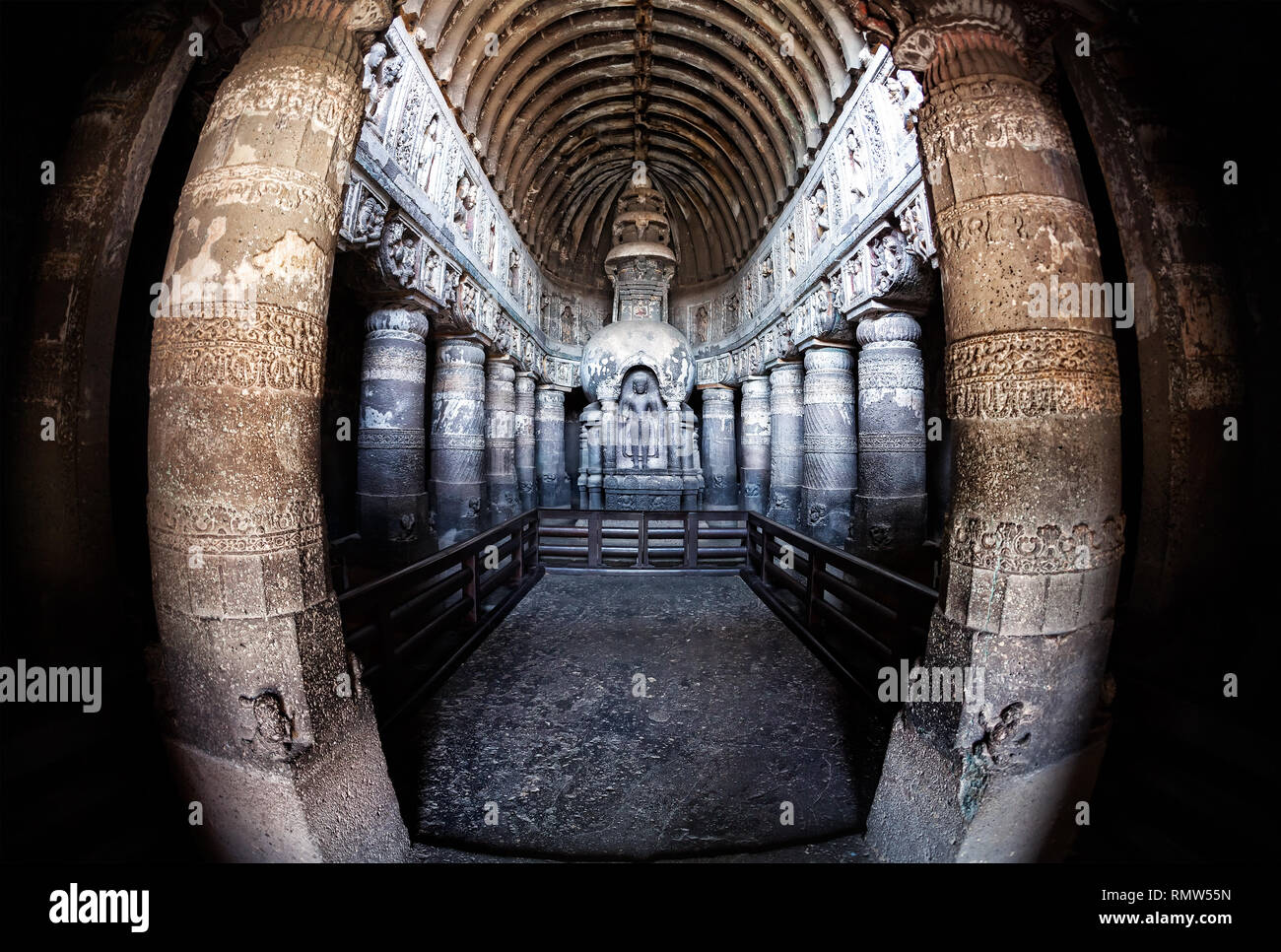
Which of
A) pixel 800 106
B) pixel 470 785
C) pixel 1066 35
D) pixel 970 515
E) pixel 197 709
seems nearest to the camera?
pixel 197 709

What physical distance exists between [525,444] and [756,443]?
5.62m

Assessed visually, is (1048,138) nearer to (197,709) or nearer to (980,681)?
(980,681)

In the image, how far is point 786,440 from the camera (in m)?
9.76

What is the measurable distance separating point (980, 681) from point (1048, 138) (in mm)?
2328

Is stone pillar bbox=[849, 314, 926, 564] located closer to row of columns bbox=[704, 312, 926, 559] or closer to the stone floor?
row of columns bbox=[704, 312, 926, 559]

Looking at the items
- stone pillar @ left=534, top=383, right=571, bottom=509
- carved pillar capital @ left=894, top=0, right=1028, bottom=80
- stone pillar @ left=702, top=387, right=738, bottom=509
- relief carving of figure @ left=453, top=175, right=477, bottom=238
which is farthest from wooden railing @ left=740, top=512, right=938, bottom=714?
stone pillar @ left=534, top=383, right=571, bottom=509

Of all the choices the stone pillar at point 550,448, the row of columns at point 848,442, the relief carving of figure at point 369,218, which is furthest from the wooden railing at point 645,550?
the stone pillar at point 550,448

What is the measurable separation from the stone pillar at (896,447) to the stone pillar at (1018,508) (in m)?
4.60

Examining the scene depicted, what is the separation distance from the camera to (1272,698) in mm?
2105

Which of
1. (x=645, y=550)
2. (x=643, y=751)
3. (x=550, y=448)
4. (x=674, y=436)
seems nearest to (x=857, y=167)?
(x=674, y=436)

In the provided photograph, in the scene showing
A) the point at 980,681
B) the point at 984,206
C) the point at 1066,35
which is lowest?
the point at 980,681

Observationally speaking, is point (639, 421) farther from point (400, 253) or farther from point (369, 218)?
point (369, 218)

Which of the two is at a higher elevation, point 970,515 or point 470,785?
point 970,515
